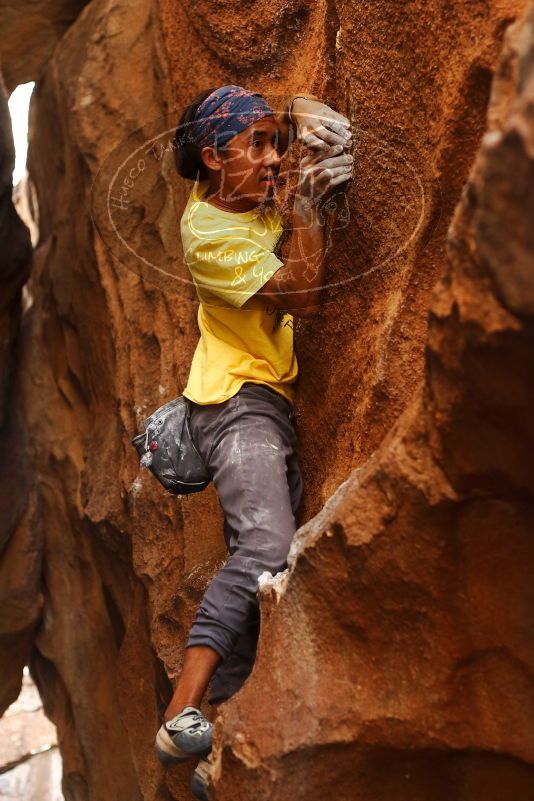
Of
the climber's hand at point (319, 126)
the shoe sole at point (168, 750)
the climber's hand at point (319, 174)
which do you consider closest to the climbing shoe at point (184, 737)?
the shoe sole at point (168, 750)

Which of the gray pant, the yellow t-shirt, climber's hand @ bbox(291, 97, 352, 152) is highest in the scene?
climber's hand @ bbox(291, 97, 352, 152)

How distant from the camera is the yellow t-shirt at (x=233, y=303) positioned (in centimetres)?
252

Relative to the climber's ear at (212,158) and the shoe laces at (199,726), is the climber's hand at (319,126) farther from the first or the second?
the shoe laces at (199,726)

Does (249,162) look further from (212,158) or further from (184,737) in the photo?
(184,737)

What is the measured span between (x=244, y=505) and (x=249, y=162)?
711 millimetres

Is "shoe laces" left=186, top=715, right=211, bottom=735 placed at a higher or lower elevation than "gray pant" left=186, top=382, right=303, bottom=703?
lower

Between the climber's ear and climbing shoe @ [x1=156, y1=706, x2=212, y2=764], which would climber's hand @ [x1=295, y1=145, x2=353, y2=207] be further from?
climbing shoe @ [x1=156, y1=706, x2=212, y2=764]

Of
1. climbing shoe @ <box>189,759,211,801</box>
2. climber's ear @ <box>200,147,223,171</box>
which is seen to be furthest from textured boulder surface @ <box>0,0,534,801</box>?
climber's ear @ <box>200,147,223,171</box>

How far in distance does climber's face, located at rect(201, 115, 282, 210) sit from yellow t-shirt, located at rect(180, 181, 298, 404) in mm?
46

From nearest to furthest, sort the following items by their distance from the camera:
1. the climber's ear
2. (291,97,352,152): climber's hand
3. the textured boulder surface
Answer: the textured boulder surface < (291,97,352,152): climber's hand < the climber's ear

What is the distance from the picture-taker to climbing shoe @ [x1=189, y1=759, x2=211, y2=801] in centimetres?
233

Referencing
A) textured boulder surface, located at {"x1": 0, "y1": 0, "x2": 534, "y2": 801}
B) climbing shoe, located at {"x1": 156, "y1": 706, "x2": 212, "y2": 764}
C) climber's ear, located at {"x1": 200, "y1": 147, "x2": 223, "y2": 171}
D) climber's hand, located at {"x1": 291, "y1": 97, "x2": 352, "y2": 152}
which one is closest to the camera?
textured boulder surface, located at {"x1": 0, "y1": 0, "x2": 534, "y2": 801}

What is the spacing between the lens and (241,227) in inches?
101

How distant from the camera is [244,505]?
96.8 inches
